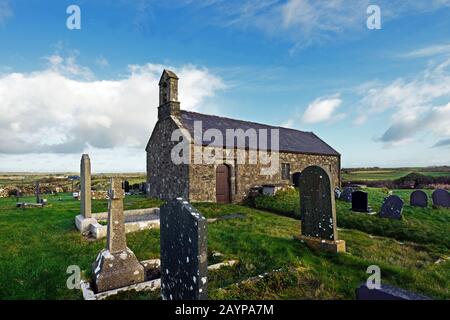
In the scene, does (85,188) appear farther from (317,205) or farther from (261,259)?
(317,205)

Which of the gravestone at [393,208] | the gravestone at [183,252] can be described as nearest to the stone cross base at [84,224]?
the gravestone at [183,252]

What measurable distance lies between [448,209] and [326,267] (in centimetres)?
1400

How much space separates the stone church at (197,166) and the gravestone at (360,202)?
7.28 ft

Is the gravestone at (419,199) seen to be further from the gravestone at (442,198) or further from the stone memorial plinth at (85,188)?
the stone memorial plinth at (85,188)

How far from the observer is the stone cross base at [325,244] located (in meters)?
7.12

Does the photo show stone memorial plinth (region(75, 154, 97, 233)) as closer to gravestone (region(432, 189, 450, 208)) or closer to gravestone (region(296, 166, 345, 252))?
gravestone (region(296, 166, 345, 252))

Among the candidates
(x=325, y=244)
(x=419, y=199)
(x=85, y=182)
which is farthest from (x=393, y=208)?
(x=85, y=182)

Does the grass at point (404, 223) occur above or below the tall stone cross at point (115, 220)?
below

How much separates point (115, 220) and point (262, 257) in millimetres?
3753

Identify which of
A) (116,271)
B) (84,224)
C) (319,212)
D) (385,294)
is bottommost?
(116,271)

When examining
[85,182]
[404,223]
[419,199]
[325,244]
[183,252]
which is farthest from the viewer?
[419,199]

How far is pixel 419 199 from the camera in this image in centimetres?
1622

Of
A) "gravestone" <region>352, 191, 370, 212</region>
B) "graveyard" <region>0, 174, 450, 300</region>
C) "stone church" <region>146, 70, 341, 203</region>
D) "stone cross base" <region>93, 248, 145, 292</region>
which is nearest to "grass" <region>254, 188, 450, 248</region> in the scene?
"graveyard" <region>0, 174, 450, 300</region>

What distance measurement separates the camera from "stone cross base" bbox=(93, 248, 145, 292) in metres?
5.44
